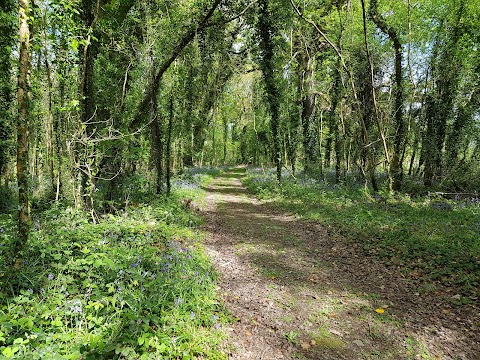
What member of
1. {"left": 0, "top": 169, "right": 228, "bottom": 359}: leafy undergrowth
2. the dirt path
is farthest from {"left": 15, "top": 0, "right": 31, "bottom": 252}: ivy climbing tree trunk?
the dirt path

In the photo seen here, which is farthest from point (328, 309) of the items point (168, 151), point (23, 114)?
point (168, 151)

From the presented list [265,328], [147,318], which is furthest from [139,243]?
[265,328]

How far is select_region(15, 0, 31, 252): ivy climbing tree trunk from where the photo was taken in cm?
350

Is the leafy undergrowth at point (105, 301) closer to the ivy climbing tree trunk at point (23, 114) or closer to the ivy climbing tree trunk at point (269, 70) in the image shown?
the ivy climbing tree trunk at point (23, 114)

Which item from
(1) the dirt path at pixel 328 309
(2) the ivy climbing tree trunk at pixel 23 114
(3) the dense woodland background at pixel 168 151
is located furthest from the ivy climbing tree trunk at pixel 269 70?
(2) the ivy climbing tree trunk at pixel 23 114

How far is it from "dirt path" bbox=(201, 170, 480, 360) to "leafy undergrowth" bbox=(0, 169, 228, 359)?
535 mm

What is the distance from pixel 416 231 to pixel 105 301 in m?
7.13

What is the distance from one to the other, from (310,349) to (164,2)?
1218 centimetres

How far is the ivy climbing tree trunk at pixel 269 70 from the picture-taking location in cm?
1478

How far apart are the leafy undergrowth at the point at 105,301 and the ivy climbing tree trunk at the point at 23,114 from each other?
647mm

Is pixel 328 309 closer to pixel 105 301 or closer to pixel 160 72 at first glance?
pixel 105 301

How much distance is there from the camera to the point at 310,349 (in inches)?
134

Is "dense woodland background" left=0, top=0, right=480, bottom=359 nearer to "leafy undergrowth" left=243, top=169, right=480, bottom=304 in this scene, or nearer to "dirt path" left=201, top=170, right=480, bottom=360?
"leafy undergrowth" left=243, top=169, right=480, bottom=304

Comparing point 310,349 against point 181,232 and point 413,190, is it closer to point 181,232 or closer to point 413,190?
point 181,232
